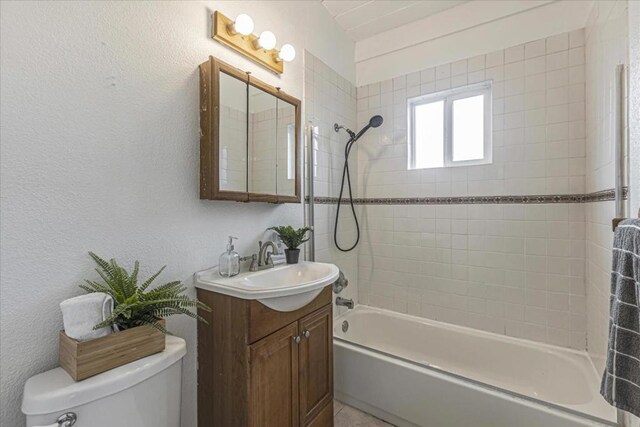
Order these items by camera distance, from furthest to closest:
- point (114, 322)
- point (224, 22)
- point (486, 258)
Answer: point (486, 258), point (224, 22), point (114, 322)

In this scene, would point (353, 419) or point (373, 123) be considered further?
point (373, 123)

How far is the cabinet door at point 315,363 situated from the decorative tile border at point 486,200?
798 mm

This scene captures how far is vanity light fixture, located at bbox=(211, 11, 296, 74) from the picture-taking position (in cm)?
132

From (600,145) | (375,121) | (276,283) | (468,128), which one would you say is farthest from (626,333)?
(375,121)

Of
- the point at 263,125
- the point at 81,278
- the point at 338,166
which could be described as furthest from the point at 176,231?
the point at 338,166

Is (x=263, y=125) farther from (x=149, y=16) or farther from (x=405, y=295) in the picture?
(x=405, y=295)

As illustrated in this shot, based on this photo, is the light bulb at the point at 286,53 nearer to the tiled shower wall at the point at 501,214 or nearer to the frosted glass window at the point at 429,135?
the tiled shower wall at the point at 501,214

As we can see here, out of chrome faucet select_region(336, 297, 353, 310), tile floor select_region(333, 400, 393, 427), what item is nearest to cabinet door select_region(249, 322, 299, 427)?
tile floor select_region(333, 400, 393, 427)

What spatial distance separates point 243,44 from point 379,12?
123 centimetres

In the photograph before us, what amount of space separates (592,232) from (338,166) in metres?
1.58

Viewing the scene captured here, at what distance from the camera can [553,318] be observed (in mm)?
1794

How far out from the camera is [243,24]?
133 centimetres

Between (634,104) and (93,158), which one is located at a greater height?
(634,104)

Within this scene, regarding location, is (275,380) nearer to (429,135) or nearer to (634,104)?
(634,104)
